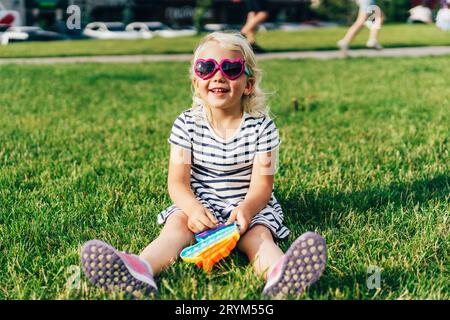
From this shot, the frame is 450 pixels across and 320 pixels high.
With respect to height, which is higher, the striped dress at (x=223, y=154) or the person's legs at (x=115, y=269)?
the striped dress at (x=223, y=154)

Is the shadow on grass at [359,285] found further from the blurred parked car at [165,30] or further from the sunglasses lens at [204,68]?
the blurred parked car at [165,30]

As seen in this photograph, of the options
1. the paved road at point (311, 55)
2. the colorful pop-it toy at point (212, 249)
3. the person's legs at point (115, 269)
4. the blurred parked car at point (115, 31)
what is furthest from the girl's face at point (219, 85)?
the blurred parked car at point (115, 31)

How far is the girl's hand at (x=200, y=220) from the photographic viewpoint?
2.52 m

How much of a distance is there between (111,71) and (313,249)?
882 centimetres

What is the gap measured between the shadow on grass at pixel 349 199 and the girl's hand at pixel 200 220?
0.53 meters

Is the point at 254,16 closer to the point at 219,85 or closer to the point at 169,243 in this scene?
the point at 219,85

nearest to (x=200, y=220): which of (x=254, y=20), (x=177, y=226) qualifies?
(x=177, y=226)

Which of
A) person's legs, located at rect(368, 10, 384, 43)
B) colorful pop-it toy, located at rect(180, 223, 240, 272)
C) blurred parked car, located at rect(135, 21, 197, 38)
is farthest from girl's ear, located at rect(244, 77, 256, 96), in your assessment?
blurred parked car, located at rect(135, 21, 197, 38)

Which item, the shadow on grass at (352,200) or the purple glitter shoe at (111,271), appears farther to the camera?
the shadow on grass at (352,200)

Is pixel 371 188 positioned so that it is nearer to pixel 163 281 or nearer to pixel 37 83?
pixel 163 281

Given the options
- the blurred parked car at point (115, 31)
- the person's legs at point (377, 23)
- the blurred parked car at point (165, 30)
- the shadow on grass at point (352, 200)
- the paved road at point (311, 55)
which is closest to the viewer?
the shadow on grass at point (352, 200)

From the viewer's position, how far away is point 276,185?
3529mm

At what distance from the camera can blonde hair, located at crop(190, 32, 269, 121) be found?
268cm

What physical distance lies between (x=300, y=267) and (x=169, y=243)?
24.7 inches
